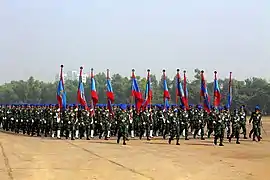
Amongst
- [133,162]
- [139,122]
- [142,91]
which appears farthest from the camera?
[142,91]

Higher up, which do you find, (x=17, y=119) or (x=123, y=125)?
(x=17, y=119)

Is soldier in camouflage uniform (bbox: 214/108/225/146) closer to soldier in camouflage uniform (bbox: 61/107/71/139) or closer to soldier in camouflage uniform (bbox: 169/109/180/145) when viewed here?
soldier in camouflage uniform (bbox: 169/109/180/145)

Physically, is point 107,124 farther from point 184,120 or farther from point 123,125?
point 123,125

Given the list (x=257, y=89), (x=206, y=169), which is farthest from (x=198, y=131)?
(x=257, y=89)

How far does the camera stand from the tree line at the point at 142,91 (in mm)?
64250

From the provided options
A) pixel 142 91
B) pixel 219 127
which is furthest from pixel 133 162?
pixel 142 91

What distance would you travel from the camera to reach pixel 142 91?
6131 cm

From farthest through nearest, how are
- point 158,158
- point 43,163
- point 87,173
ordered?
1. point 158,158
2. point 43,163
3. point 87,173

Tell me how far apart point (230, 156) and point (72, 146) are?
653 cm

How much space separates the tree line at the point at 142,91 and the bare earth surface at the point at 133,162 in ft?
47.7

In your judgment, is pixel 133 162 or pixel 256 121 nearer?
pixel 133 162

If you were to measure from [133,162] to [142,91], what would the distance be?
152ft

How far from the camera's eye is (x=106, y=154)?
1703cm

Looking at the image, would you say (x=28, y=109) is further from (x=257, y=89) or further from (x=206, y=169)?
(x=257, y=89)
